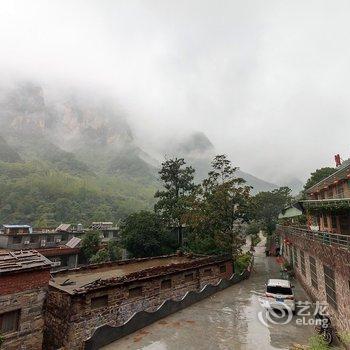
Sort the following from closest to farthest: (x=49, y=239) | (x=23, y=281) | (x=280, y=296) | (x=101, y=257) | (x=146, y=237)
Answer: (x=23, y=281)
(x=280, y=296)
(x=146, y=237)
(x=101, y=257)
(x=49, y=239)

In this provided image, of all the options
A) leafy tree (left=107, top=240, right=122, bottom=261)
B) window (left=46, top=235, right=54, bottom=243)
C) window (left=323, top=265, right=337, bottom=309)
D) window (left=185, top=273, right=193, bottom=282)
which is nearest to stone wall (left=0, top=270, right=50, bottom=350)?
window (left=185, top=273, right=193, bottom=282)

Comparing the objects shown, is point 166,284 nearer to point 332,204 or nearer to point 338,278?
point 338,278

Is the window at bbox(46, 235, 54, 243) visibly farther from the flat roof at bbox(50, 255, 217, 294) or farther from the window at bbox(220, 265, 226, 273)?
the window at bbox(220, 265, 226, 273)

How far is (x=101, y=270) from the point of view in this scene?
2395 centimetres

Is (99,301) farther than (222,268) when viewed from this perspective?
No

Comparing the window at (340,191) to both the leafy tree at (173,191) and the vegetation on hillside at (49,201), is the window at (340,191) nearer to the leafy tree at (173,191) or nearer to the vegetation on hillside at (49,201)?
the leafy tree at (173,191)

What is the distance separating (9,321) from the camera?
1291 centimetres

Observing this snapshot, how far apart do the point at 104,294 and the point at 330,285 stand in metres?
12.9

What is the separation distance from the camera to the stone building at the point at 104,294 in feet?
48.3

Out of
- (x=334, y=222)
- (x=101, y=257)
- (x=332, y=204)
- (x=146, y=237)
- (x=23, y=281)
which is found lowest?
(x=101, y=257)

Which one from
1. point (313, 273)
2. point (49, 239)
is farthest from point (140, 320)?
point (49, 239)

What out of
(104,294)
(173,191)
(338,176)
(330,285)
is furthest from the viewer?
(173,191)

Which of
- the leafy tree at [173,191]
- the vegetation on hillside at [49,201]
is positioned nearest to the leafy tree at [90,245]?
the leafy tree at [173,191]

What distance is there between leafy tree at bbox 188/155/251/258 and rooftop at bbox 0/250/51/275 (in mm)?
21798
